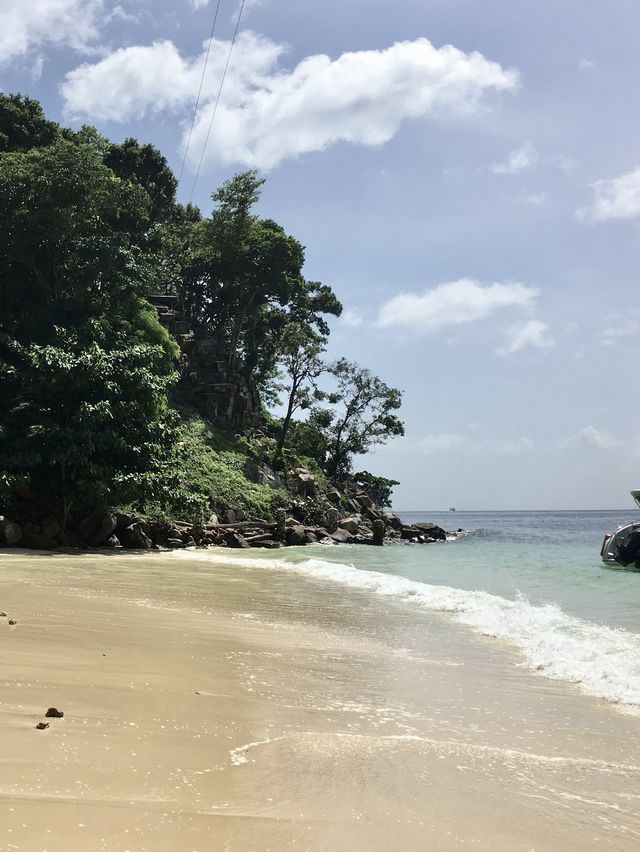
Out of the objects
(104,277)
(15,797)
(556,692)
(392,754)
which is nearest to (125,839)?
(15,797)

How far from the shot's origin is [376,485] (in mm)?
54219

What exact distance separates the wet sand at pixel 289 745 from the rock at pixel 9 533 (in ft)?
39.2

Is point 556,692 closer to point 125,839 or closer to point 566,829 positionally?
point 566,829

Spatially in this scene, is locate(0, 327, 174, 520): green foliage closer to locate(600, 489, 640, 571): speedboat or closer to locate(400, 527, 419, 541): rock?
locate(600, 489, 640, 571): speedboat

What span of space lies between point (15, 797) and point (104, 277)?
91.4ft

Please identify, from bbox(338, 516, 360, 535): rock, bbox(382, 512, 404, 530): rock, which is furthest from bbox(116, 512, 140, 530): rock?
bbox(382, 512, 404, 530): rock

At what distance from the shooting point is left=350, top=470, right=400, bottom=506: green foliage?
2112 inches

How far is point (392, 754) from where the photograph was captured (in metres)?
3.58

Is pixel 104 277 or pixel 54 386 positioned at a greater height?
pixel 104 277

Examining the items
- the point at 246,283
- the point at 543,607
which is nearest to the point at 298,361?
the point at 246,283

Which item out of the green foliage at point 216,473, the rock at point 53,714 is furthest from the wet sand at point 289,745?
the green foliage at point 216,473

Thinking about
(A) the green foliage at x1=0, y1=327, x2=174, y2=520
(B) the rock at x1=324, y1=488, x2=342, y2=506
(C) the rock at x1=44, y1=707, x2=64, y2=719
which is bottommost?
(C) the rock at x1=44, y1=707, x2=64, y2=719

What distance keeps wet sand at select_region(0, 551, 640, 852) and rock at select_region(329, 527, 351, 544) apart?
26.3 m

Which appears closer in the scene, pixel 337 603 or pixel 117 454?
pixel 337 603
